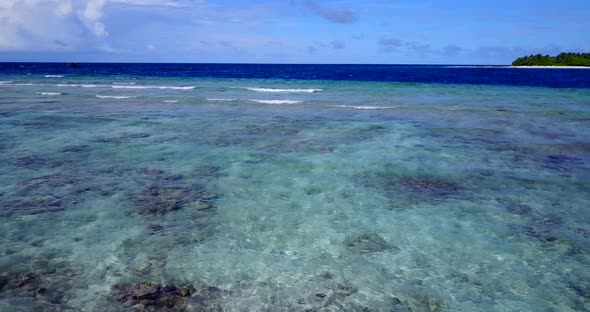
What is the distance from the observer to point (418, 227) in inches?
275

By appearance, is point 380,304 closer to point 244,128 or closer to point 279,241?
point 279,241

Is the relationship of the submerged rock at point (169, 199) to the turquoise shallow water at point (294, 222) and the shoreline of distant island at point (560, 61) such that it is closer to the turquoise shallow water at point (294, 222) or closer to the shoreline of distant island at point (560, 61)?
the turquoise shallow water at point (294, 222)

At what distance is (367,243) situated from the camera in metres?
6.42

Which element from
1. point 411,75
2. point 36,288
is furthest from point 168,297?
point 411,75

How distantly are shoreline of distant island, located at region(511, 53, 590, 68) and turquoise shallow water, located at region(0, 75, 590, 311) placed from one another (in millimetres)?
115219

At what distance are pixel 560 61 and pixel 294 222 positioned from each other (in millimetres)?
131959

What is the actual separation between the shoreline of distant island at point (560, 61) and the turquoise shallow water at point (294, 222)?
115219 mm

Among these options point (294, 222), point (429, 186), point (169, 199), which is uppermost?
point (429, 186)

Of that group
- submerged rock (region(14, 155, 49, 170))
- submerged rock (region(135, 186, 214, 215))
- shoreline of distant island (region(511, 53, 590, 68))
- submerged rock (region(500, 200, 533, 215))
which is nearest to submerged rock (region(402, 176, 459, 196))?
submerged rock (region(500, 200, 533, 215))

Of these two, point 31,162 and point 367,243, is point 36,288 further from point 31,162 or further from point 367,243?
point 31,162

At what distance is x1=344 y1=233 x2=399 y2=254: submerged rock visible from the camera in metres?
6.22

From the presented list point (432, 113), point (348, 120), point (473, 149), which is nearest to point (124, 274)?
point (473, 149)

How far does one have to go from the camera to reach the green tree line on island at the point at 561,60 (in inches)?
4323

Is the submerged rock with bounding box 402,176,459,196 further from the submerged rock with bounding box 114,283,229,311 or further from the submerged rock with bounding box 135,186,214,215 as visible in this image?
the submerged rock with bounding box 114,283,229,311
